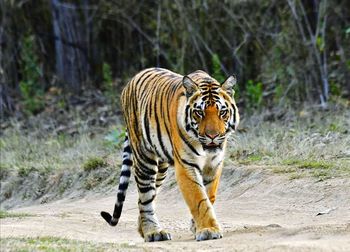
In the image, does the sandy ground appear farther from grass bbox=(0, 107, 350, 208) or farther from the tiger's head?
the tiger's head

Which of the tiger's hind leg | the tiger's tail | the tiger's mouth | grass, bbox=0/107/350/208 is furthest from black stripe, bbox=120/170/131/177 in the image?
grass, bbox=0/107/350/208

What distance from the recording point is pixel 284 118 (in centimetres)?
1538

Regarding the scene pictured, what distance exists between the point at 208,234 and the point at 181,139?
35.1 inches

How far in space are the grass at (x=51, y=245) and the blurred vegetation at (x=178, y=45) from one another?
777cm

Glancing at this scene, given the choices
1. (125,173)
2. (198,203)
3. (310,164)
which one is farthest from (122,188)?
(310,164)

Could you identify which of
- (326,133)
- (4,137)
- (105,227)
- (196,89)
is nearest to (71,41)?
(4,137)

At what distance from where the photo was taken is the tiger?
7.86 meters

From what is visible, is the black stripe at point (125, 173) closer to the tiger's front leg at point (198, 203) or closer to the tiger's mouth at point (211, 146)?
the tiger's front leg at point (198, 203)

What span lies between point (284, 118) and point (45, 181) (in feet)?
13.5

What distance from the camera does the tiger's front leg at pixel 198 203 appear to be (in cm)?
775

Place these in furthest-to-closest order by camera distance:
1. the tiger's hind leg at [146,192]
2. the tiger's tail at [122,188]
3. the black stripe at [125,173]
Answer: the black stripe at [125,173], the tiger's tail at [122,188], the tiger's hind leg at [146,192]

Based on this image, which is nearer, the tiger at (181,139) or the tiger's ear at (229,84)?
the tiger at (181,139)

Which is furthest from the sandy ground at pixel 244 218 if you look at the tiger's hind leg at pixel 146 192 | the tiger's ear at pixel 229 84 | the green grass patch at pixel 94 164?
the tiger's ear at pixel 229 84

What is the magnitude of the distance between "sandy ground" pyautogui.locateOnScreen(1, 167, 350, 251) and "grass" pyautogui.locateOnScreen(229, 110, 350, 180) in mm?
285
